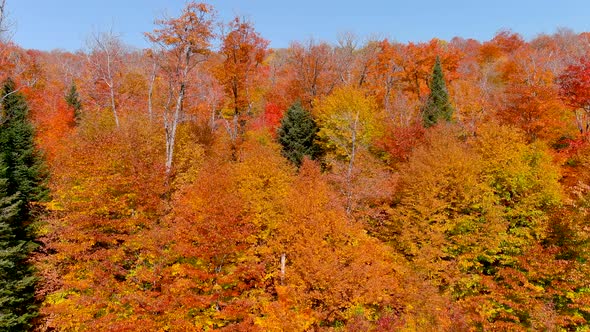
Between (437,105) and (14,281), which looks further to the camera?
(437,105)

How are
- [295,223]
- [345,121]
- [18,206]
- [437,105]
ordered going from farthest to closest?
[437,105] < [345,121] < [18,206] < [295,223]

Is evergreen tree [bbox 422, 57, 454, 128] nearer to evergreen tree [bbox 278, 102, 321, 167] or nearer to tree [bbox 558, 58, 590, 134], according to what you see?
tree [bbox 558, 58, 590, 134]

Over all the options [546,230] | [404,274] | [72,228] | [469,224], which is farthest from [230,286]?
[546,230]

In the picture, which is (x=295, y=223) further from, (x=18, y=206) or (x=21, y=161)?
(x=21, y=161)

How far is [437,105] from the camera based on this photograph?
36.5 metres

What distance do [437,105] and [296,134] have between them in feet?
49.0

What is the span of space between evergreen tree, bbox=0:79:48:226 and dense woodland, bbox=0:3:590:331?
5.0 inches

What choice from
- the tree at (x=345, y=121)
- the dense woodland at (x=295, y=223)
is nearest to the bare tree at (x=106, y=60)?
the dense woodland at (x=295, y=223)

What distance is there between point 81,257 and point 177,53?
16010mm

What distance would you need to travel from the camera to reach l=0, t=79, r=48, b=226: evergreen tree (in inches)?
1077

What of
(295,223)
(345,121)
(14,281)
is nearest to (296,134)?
(345,121)

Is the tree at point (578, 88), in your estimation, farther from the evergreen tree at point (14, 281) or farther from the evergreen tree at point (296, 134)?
→ the evergreen tree at point (14, 281)

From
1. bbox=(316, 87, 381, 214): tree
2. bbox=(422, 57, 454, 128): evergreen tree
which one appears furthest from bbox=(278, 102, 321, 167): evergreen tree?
bbox=(422, 57, 454, 128): evergreen tree

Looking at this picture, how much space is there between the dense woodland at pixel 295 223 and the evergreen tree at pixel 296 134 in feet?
0.50
